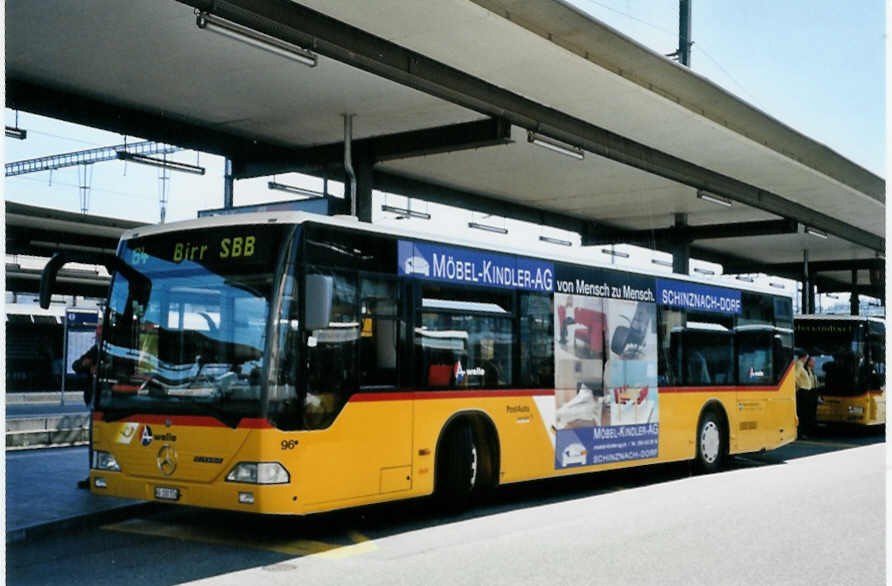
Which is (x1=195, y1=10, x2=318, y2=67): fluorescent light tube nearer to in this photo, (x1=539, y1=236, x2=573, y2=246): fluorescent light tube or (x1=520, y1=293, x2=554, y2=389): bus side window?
(x1=520, y1=293, x2=554, y2=389): bus side window

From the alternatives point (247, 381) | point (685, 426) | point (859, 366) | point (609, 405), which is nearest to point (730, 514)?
point (609, 405)

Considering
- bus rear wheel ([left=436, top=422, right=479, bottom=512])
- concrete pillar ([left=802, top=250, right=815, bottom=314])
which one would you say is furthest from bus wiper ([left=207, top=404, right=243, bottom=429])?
concrete pillar ([left=802, top=250, right=815, bottom=314])

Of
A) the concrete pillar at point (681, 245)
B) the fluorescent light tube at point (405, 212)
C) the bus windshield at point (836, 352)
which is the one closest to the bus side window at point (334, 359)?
the fluorescent light tube at point (405, 212)

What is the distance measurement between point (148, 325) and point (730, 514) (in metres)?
6.13

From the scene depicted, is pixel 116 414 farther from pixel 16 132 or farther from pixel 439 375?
pixel 16 132

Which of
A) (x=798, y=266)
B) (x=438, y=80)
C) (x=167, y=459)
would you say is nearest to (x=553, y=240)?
(x=438, y=80)

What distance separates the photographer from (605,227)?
2850 cm

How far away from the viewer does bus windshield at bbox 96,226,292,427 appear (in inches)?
343

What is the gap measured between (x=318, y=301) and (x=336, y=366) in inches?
29.2

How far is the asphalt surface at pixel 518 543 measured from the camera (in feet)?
24.4

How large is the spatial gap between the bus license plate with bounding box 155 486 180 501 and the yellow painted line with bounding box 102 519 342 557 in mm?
507

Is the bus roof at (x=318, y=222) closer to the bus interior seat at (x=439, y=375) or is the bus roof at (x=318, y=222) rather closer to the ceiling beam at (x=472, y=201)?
the bus interior seat at (x=439, y=375)

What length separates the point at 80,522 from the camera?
9.62 metres

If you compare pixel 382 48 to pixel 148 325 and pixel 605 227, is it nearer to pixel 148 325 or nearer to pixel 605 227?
pixel 148 325
